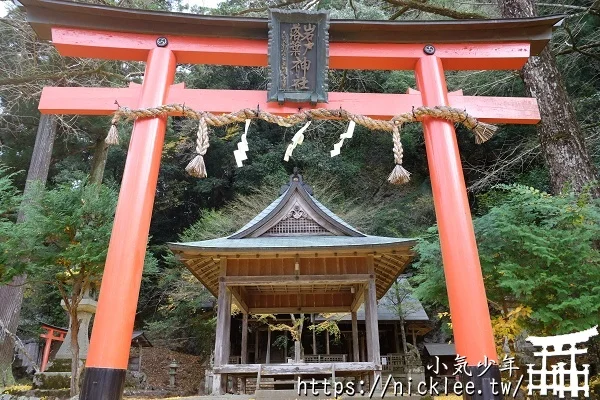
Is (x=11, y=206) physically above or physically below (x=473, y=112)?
above

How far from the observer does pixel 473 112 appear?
14.0 ft

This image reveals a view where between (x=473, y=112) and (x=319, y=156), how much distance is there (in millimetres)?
17205

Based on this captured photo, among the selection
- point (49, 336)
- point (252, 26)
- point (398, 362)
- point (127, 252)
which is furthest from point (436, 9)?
point (49, 336)

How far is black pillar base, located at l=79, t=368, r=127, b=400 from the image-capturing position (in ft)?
10.3

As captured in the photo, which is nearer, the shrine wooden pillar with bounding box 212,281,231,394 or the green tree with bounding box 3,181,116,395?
the shrine wooden pillar with bounding box 212,281,231,394

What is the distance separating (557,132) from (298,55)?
13.9ft

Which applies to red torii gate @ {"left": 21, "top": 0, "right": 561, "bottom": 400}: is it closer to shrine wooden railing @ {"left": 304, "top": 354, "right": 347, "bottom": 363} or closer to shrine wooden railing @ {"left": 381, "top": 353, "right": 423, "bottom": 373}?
shrine wooden railing @ {"left": 381, "top": 353, "right": 423, "bottom": 373}

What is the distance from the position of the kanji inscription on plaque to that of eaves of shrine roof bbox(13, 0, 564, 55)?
167 mm

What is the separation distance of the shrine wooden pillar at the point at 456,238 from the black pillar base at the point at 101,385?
8.74ft

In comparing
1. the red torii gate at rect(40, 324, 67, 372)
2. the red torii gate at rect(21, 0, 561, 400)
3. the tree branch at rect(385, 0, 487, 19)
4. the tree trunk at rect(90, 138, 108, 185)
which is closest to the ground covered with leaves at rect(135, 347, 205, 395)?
the red torii gate at rect(40, 324, 67, 372)

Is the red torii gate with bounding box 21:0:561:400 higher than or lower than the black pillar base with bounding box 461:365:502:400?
higher

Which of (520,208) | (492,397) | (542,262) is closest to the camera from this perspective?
(492,397)

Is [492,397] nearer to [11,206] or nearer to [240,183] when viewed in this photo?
[11,206]

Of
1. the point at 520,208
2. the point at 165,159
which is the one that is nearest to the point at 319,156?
the point at 165,159
